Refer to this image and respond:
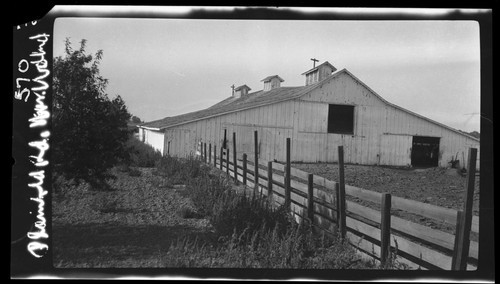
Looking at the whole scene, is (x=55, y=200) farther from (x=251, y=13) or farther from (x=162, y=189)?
(x=251, y=13)

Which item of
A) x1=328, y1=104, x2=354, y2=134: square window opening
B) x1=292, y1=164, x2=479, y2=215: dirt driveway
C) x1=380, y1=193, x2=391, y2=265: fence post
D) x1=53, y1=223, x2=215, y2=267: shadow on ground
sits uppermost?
x1=328, y1=104, x2=354, y2=134: square window opening

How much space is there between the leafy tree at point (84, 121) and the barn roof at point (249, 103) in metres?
0.37

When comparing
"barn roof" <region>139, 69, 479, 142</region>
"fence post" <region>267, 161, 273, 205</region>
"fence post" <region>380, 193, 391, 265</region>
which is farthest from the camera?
"fence post" <region>267, 161, 273, 205</region>

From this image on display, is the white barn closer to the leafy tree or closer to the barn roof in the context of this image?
the barn roof

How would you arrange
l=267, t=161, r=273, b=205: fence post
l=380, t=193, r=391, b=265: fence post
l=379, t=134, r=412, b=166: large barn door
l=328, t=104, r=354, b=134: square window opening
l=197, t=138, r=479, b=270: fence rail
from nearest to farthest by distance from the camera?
l=197, t=138, r=479, b=270: fence rail < l=380, t=193, r=391, b=265: fence post < l=328, t=104, r=354, b=134: square window opening < l=379, t=134, r=412, b=166: large barn door < l=267, t=161, r=273, b=205: fence post

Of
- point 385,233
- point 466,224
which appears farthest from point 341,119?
point 466,224

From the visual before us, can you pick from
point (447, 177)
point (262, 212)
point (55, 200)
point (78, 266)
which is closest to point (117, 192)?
point (55, 200)

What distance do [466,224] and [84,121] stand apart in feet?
12.0

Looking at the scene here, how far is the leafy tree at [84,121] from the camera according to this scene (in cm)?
313

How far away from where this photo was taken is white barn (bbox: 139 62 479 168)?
3.49 meters

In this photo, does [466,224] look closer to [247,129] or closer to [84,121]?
[247,129]

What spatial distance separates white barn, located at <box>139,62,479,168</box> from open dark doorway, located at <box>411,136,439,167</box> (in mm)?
12

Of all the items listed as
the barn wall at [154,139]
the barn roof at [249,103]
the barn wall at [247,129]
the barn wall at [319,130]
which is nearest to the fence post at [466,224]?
the barn roof at [249,103]

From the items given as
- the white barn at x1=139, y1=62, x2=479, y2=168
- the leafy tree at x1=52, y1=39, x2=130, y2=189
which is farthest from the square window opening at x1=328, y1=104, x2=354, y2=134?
the leafy tree at x1=52, y1=39, x2=130, y2=189
